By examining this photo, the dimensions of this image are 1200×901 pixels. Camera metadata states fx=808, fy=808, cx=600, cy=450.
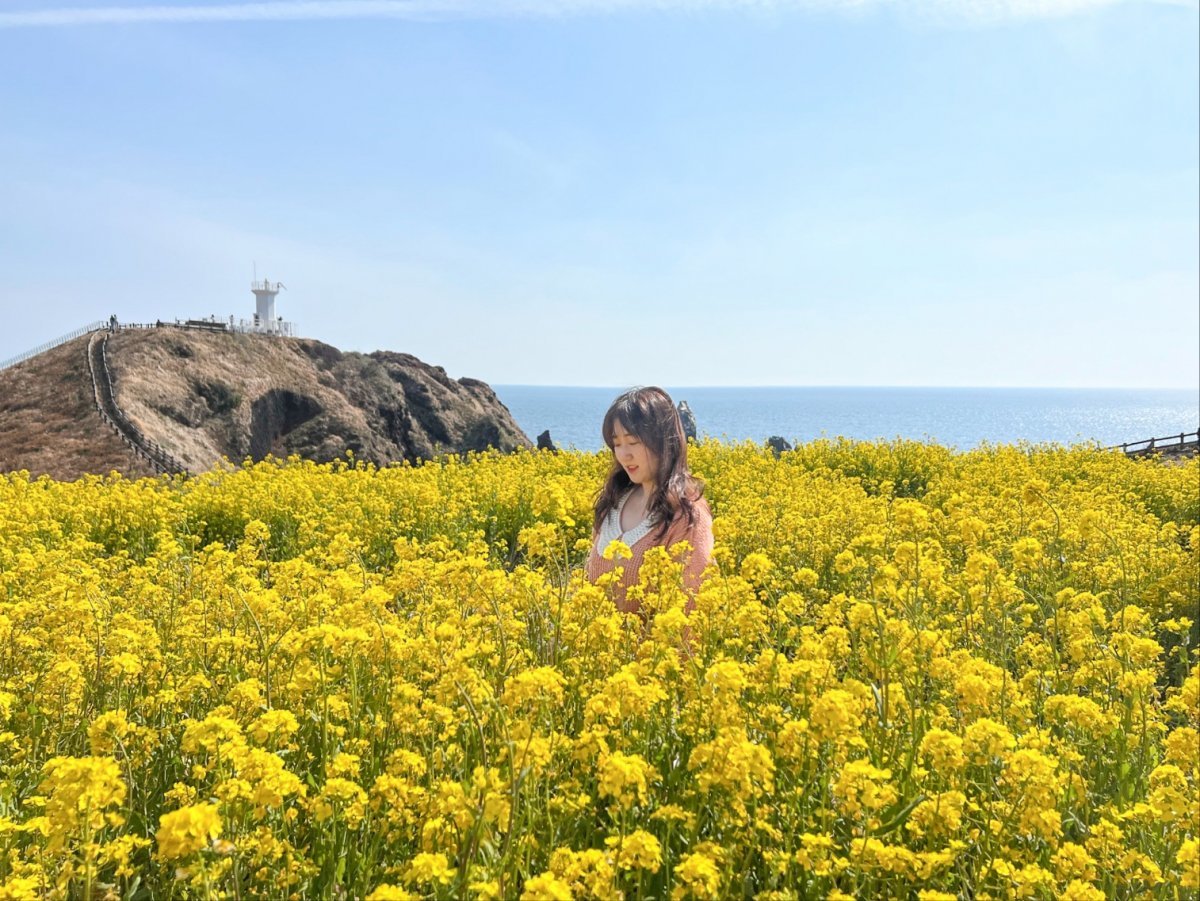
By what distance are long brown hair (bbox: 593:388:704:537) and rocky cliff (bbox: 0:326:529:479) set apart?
79.3 ft

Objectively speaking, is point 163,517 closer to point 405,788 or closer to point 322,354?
point 405,788

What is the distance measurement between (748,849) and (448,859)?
85 centimetres

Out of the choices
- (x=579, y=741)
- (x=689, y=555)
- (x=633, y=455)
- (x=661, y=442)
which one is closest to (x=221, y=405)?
(x=633, y=455)

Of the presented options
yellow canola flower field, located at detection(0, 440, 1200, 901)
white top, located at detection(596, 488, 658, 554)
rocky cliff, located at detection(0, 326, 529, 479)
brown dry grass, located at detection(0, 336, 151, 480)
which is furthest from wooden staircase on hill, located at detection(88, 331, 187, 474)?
yellow canola flower field, located at detection(0, 440, 1200, 901)

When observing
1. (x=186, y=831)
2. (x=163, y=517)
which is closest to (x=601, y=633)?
(x=186, y=831)

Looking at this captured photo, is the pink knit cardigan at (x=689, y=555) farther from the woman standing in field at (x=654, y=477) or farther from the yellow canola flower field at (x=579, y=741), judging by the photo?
the yellow canola flower field at (x=579, y=741)

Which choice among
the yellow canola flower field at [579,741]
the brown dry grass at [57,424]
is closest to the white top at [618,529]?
the yellow canola flower field at [579,741]

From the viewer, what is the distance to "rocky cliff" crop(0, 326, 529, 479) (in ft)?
90.5

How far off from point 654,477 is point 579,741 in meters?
2.59

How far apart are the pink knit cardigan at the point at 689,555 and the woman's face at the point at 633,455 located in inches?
12.8

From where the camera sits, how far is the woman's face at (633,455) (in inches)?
188

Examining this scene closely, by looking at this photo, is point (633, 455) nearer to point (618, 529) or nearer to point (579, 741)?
point (618, 529)

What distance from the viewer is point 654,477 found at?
4.85m

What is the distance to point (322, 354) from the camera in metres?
44.8
